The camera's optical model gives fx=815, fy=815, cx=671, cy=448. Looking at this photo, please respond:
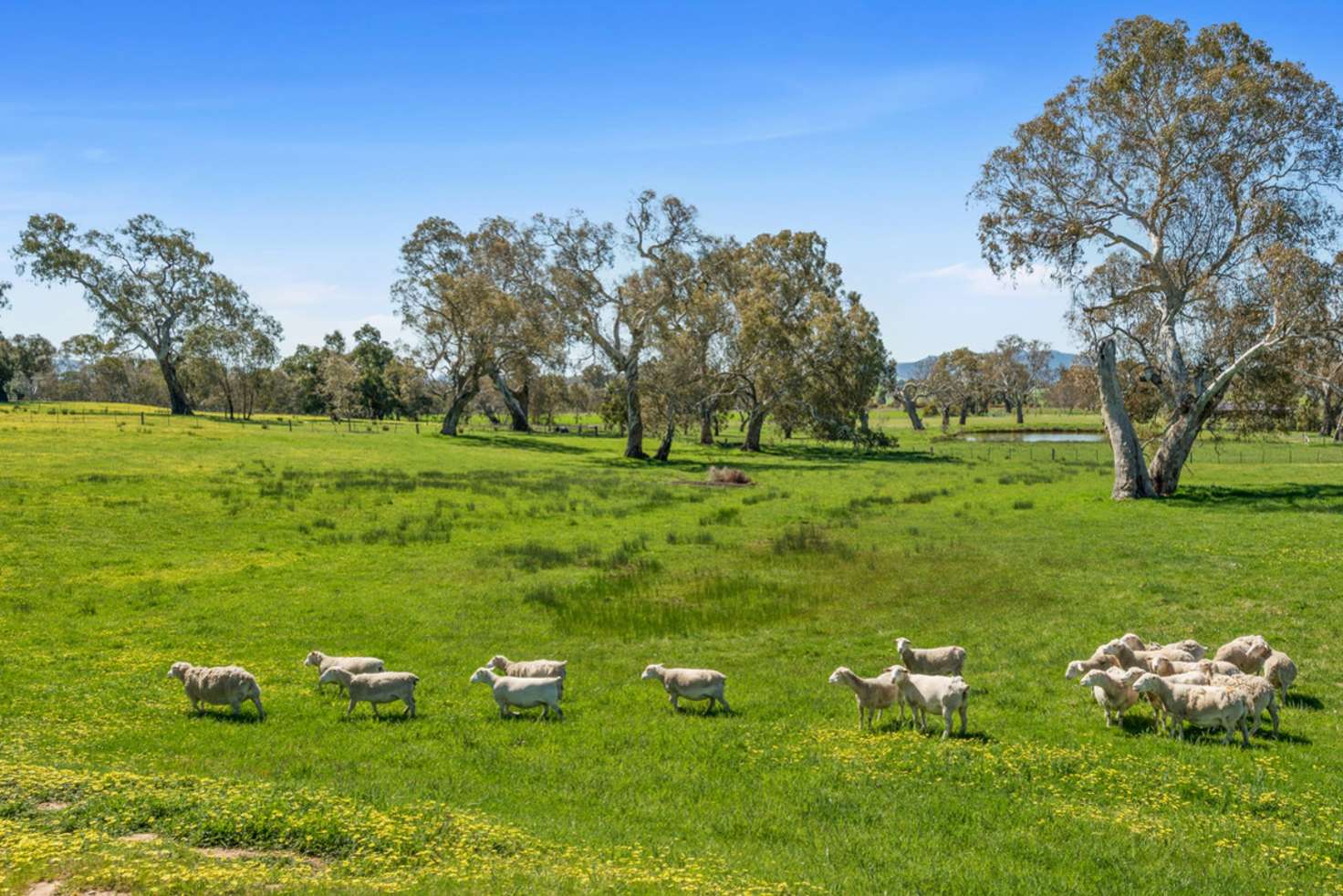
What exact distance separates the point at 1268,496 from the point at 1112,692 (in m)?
35.0

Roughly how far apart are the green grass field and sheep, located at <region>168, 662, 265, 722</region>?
39 centimetres

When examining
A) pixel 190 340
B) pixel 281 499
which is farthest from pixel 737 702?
pixel 190 340

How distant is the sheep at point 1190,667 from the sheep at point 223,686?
1515 centimetres

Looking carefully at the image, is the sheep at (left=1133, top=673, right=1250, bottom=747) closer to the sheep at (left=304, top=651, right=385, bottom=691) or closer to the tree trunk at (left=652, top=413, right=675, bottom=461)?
the sheep at (left=304, top=651, right=385, bottom=691)

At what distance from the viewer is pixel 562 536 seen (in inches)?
1281

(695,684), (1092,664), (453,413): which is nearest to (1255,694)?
(1092,664)

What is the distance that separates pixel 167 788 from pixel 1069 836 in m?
10.8

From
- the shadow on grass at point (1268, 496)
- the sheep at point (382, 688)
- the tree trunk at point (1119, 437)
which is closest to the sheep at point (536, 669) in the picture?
the sheep at point (382, 688)

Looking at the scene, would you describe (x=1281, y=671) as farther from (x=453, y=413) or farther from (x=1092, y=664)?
(x=453, y=413)

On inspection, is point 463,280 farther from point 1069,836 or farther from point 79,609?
point 1069,836

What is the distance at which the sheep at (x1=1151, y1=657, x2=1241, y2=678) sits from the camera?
13391 mm

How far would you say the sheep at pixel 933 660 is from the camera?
15.0 m

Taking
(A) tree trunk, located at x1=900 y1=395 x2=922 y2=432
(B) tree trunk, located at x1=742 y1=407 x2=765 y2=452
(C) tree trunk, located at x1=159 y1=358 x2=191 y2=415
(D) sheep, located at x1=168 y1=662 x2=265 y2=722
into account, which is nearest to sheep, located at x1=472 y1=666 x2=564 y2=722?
(D) sheep, located at x1=168 y1=662 x2=265 y2=722

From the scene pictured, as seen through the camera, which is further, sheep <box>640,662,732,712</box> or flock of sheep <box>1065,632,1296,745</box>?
sheep <box>640,662,732,712</box>
